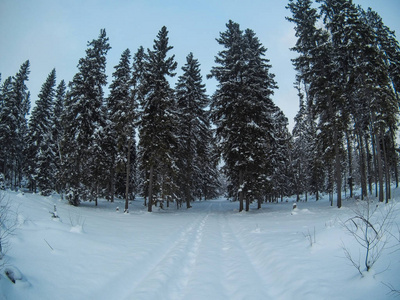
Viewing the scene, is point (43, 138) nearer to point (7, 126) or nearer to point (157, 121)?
point (7, 126)

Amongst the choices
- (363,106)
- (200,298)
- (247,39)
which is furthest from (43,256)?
(363,106)

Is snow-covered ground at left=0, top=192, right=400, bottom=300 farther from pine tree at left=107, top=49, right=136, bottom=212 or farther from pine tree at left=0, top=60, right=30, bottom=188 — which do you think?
pine tree at left=0, top=60, right=30, bottom=188

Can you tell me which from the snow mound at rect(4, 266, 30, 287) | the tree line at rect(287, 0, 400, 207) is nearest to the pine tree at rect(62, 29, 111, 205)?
the snow mound at rect(4, 266, 30, 287)

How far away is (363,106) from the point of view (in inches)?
893

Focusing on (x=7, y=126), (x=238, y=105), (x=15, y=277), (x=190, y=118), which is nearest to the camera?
(x=15, y=277)

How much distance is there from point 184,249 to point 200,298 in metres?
3.37

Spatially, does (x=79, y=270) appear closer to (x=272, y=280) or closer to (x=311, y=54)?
(x=272, y=280)

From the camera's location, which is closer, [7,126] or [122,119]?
[122,119]

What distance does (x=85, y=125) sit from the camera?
21.4m

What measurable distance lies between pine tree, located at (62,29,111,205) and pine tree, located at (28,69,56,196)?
9364 mm

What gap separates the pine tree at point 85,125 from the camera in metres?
20.2

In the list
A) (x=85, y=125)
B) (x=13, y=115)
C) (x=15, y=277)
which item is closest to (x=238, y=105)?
(x=85, y=125)

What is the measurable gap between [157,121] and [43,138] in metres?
19.9

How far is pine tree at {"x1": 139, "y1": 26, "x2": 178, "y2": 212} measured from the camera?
65.2ft
